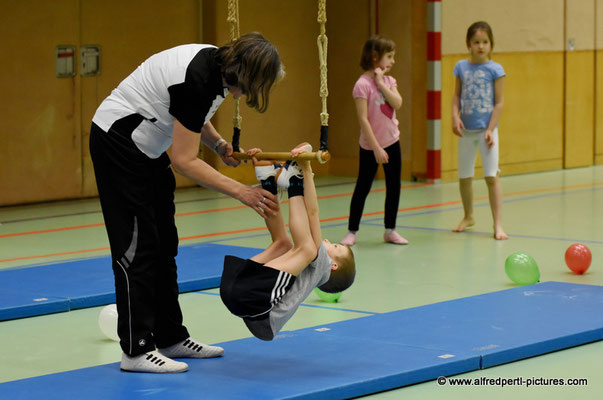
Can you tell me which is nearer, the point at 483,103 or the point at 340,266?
the point at 340,266

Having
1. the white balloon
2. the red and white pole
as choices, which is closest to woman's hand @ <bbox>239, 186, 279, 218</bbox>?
the white balloon

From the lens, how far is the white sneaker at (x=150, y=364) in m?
4.10

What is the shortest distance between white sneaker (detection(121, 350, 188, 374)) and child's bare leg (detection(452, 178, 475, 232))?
15.3 feet

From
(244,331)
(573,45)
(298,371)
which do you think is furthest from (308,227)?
(573,45)

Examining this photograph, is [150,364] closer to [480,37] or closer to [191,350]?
[191,350]

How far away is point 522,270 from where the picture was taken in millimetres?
6086

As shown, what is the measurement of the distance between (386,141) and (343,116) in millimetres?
5046

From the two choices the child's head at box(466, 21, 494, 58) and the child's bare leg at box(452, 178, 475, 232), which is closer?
the child's head at box(466, 21, 494, 58)

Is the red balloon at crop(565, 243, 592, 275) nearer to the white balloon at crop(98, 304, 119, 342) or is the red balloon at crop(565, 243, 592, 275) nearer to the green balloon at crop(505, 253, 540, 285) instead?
the green balloon at crop(505, 253, 540, 285)

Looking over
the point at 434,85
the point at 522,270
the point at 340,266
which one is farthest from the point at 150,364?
the point at 434,85

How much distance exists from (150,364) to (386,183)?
13.4ft

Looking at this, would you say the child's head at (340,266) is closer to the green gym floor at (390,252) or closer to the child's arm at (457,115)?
the green gym floor at (390,252)

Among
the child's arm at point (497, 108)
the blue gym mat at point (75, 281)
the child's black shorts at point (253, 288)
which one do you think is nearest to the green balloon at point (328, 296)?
the blue gym mat at point (75, 281)

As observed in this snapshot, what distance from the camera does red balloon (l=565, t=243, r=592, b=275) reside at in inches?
253
